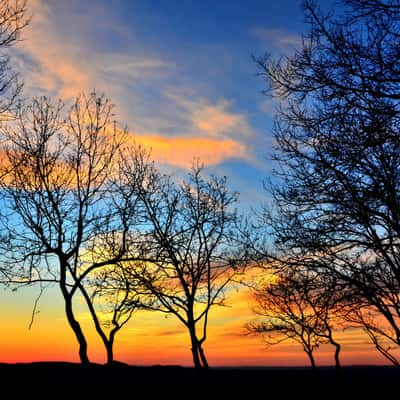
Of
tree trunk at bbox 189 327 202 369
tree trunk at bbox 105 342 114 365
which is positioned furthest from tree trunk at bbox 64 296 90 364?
tree trunk at bbox 189 327 202 369

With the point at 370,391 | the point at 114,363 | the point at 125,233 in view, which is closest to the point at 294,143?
the point at 370,391

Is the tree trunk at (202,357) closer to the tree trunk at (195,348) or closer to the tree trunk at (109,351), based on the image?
the tree trunk at (195,348)

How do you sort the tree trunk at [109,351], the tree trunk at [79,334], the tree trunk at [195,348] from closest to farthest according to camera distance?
the tree trunk at [79,334] < the tree trunk at [109,351] < the tree trunk at [195,348]

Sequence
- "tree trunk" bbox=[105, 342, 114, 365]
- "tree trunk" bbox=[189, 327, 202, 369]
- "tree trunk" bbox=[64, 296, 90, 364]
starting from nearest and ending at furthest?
"tree trunk" bbox=[64, 296, 90, 364] → "tree trunk" bbox=[105, 342, 114, 365] → "tree trunk" bbox=[189, 327, 202, 369]

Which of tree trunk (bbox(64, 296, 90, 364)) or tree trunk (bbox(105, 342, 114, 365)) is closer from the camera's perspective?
tree trunk (bbox(64, 296, 90, 364))

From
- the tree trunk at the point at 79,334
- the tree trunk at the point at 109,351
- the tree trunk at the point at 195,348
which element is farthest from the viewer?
the tree trunk at the point at 195,348

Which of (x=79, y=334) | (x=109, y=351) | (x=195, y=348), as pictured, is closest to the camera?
(x=79, y=334)

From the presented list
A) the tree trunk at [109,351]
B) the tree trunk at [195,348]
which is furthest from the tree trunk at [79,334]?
the tree trunk at [195,348]

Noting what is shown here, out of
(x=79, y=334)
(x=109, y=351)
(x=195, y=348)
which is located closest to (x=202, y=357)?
(x=195, y=348)

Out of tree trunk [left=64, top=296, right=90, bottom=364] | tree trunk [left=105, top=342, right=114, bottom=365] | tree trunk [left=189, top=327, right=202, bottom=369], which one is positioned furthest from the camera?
tree trunk [left=189, top=327, right=202, bottom=369]

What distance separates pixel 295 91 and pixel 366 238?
14.6 feet

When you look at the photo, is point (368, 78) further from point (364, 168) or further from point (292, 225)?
point (292, 225)

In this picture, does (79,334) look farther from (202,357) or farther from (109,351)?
(202,357)

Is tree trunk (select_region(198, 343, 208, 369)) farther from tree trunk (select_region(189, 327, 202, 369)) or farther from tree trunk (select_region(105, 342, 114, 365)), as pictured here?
tree trunk (select_region(105, 342, 114, 365))
